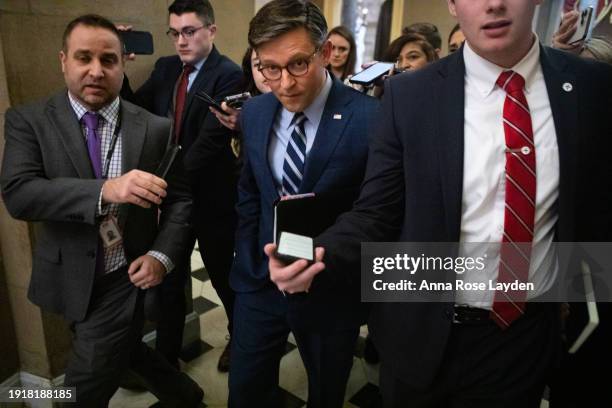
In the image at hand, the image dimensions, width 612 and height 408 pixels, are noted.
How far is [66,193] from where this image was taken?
154cm

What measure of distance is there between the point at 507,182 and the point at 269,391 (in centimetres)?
130

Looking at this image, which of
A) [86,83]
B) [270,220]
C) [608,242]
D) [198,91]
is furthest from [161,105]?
[608,242]

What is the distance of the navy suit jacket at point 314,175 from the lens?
158 centimetres

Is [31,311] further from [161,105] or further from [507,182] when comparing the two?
[507,182]

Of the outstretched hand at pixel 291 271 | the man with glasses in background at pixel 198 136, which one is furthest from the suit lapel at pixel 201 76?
the outstretched hand at pixel 291 271

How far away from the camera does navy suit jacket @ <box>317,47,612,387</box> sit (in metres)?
1.12

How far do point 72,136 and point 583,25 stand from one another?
2.06m

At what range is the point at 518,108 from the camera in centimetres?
114

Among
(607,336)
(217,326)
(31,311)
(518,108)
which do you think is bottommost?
(217,326)

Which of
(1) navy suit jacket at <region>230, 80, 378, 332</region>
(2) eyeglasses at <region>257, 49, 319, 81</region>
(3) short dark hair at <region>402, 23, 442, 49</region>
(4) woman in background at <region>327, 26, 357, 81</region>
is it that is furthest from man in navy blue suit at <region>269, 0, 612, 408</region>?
(4) woman in background at <region>327, 26, 357, 81</region>

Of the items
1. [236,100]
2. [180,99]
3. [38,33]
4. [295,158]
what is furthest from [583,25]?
[38,33]

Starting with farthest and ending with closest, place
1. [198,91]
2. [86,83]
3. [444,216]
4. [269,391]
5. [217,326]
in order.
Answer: [217,326], [198,91], [269,391], [86,83], [444,216]

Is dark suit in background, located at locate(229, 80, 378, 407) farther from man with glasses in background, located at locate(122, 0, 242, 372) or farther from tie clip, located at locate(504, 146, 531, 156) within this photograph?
man with glasses in background, located at locate(122, 0, 242, 372)

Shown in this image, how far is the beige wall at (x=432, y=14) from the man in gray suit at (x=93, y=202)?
585 centimetres
